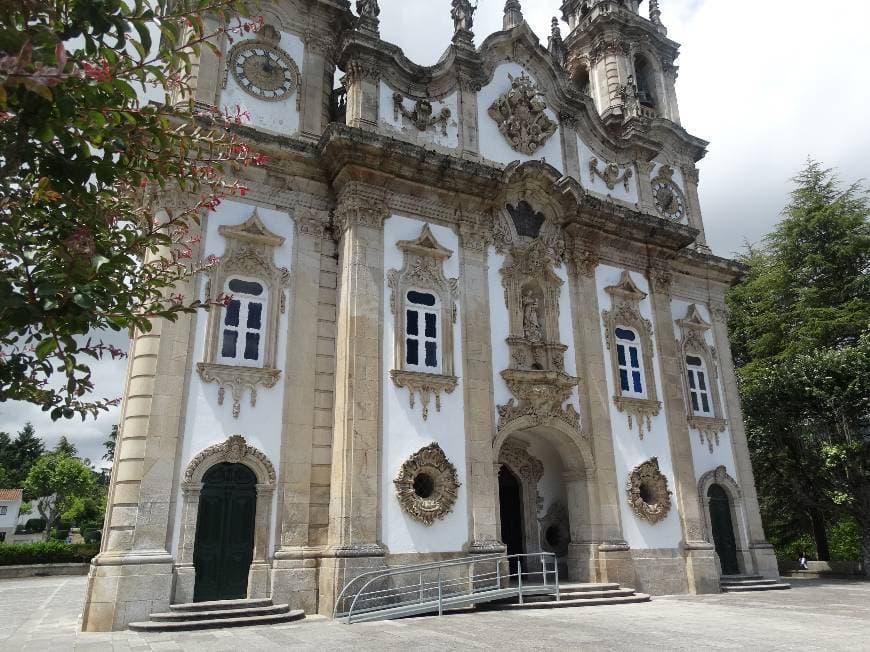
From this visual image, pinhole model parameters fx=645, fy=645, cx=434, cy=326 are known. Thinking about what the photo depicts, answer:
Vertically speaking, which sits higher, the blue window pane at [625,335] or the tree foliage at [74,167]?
the blue window pane at [625,335]

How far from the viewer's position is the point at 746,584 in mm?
16797

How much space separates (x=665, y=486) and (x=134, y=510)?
40.6 ft

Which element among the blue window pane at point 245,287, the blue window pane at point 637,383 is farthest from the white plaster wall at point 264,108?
the blue window pane at point 637,383

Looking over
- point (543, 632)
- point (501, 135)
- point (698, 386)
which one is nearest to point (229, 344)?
point (543, 632)

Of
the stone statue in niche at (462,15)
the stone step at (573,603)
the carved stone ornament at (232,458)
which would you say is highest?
the stone statue in niche at (462,15)

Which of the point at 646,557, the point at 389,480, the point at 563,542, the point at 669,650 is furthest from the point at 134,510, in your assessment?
the point at 646,557

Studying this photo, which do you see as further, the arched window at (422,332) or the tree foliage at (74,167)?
the arched window at (422,332)

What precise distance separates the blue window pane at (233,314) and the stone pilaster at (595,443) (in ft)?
27.7

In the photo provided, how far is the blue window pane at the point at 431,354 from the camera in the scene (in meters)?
14.5

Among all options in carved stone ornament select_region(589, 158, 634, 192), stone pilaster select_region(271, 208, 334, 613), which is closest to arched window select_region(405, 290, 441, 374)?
stone pilaster select_region(271, 208, 334, 613)

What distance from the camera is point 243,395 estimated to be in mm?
12898

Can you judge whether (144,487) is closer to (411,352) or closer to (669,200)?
(411,352)

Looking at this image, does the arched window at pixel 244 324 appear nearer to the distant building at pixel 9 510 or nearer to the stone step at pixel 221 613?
the stone step at pixel 221 613

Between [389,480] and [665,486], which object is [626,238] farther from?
[389,480]
